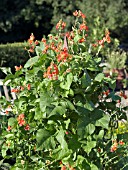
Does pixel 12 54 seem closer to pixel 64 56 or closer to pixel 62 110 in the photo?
pixel 64 56

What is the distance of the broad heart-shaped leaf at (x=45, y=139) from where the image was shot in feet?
7.92

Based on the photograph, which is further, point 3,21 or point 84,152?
point 3,21

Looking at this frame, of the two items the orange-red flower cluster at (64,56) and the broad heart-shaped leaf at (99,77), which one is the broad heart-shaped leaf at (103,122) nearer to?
the broad heart-shaped leaf at (99,77)

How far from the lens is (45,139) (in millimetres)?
2445

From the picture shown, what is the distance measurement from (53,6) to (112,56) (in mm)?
9466

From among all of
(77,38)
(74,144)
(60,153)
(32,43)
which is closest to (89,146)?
(74,144)

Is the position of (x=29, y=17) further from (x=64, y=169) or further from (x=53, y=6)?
(x=64, y=169)

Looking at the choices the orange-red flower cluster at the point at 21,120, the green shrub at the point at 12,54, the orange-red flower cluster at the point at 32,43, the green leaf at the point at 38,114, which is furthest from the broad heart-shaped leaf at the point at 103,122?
the green shrub at the point at 12,54

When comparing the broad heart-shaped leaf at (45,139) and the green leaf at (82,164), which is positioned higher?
the broad heart-shaped leaf at (45,139)

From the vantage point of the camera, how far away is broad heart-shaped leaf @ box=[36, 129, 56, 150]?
7.92 feet

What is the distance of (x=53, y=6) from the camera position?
20266mm

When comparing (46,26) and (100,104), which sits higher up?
(46,26)

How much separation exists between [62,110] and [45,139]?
0.82ft

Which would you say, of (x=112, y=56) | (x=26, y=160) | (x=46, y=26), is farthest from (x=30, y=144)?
(x=46, y=26)
